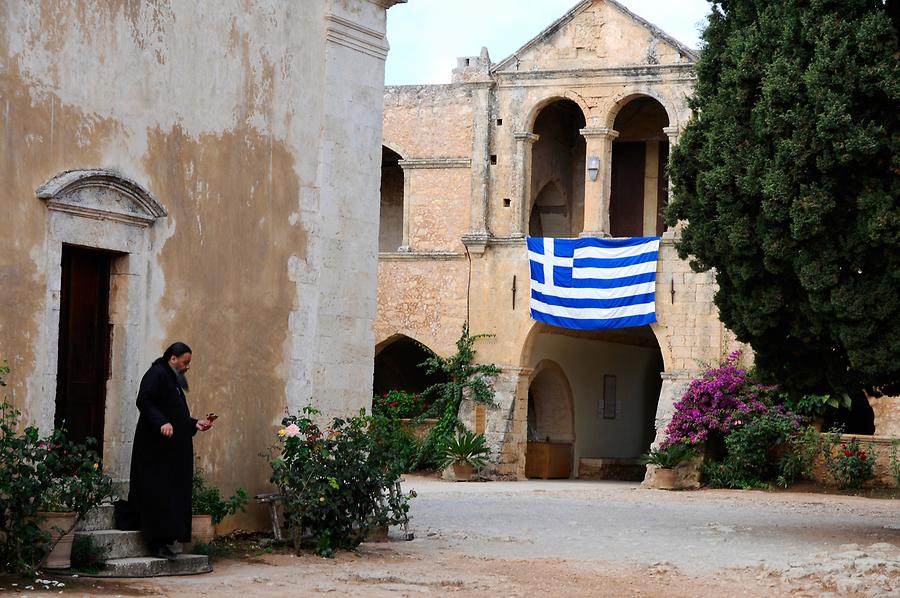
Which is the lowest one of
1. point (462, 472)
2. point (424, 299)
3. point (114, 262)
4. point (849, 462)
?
point (462, 472)

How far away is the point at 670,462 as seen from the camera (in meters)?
22.9

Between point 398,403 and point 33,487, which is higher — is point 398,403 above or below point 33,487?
above

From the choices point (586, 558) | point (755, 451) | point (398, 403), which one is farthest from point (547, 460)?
point (586, 558)

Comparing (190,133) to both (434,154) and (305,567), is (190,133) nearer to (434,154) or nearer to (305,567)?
(305,567)

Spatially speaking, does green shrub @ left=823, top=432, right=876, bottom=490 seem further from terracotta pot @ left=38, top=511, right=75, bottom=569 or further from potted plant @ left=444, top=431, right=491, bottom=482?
terracotta pot @ left=38, top=511, right=75, bottom=569

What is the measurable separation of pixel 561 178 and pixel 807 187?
1593 cm

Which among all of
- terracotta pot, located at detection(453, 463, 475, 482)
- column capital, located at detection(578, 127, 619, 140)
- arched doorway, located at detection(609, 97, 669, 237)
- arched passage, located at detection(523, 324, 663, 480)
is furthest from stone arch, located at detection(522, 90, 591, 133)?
terracotta pot, located at detection(453, 463, 475, 482)

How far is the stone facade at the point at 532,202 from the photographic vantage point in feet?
82.2

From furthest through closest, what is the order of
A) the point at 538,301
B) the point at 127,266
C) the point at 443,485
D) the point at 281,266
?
→ the point at 538,301 → the point at 443,485 → the point at 281,266 → the point at 127,266

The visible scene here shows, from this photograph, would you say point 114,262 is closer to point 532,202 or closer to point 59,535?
point 59,535

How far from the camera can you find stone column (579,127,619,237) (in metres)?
25.7

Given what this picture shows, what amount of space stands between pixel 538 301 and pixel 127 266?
51.3 ft

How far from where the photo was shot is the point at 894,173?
492 inches

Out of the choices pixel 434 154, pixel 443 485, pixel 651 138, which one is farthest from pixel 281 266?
pixel 651 138
